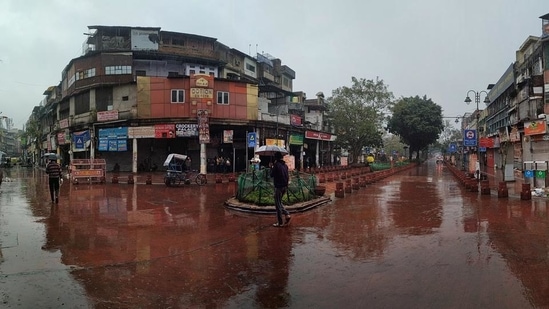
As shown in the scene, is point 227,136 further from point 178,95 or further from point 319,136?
point 319,136

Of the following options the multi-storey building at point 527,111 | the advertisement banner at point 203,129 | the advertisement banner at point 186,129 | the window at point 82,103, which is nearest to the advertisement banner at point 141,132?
the advertisement banner at point 186,129

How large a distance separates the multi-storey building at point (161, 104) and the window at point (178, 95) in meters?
0.08

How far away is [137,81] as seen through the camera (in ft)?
107

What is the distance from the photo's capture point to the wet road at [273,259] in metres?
4.95

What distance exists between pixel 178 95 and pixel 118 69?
9423 millimetres

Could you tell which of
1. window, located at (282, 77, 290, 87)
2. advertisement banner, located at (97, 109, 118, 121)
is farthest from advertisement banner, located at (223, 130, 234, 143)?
window, located at (282, 77, 290, 87)

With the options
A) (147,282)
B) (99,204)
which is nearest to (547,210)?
(147,282)

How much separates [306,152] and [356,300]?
142 ft

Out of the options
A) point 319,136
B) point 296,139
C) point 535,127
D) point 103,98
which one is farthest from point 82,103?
point 535,127

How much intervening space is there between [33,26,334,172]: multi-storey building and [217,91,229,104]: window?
86mm

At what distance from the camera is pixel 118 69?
37219mm

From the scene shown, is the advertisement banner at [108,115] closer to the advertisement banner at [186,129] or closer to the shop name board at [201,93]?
the advertisement banner at [186,129]

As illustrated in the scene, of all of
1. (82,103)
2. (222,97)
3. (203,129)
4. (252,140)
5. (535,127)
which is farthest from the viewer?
(82,103)

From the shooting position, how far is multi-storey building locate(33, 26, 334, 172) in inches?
1259
